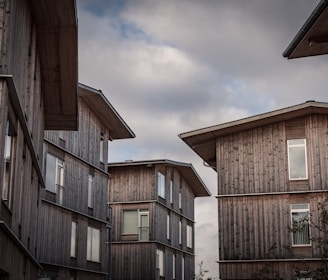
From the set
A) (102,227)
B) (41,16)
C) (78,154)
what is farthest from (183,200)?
(41,16)

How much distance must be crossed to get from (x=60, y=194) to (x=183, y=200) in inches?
801

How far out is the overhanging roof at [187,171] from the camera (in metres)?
44.2

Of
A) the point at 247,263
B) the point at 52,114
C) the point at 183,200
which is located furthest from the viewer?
the point at 183,200

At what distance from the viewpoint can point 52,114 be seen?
24.1m

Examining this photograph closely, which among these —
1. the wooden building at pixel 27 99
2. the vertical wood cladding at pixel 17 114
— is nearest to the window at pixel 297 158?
the wooden building at pixel 27 99

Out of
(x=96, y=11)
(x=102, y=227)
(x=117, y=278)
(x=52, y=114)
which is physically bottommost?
(x=117, y=278)

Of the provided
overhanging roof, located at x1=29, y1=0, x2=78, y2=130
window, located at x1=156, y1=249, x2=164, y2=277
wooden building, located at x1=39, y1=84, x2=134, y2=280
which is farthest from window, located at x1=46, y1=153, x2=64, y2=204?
window, located at x1=156, y1=249, x2=164, y2=277

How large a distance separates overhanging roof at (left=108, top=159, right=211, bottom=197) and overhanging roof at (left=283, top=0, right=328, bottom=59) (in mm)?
25738

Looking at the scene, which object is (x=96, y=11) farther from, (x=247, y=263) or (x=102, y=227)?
(x=102, y=227)

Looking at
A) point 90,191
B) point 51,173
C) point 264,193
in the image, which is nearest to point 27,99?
point 51,173

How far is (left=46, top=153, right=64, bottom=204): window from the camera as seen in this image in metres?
31.6

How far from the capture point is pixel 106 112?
37.6 meters

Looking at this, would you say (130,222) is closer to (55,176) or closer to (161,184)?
(161,184)

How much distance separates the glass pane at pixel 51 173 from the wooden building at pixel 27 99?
6.95 m
